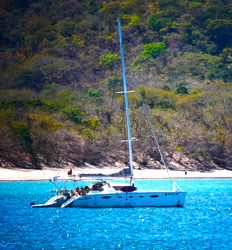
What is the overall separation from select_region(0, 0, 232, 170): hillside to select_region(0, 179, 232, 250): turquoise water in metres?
15.4

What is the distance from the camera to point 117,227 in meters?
31.7

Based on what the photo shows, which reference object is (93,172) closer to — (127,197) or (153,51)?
(127,197)

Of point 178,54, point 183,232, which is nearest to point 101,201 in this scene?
point 183,232

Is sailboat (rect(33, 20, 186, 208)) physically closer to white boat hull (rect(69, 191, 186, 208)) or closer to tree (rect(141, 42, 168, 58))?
white boat hull (rect(69, 191, 186, 208))

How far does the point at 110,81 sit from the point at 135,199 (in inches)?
3172

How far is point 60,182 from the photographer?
196 ft

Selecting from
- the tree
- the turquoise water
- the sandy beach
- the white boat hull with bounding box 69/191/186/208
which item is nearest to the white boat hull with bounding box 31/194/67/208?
the turquoise water

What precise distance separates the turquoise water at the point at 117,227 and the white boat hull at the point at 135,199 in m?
0.43

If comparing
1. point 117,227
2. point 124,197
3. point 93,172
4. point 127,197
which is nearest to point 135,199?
point 127,197

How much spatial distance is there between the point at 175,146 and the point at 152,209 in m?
32.6

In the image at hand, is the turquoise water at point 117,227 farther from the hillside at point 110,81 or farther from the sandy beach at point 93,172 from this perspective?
the hillside at point 110,81

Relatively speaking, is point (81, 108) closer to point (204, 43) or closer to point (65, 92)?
point (65, 92)

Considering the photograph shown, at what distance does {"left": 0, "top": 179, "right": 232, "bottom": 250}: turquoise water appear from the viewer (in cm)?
2734

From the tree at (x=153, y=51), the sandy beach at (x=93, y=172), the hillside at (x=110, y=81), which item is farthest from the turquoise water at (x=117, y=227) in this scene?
the tree at (x=153, y=51)
